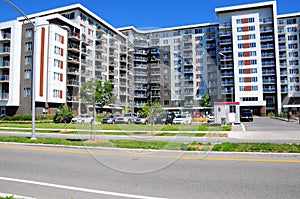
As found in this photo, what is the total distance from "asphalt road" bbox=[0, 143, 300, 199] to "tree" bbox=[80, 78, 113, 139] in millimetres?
1080

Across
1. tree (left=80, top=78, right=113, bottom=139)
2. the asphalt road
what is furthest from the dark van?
tree (left=80, top=78, right=113, bottom=139)

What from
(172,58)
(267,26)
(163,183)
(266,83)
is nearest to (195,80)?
(172,58)

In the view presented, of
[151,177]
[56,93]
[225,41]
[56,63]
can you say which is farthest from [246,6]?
[151,177]

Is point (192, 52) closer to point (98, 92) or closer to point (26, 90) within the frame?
point (98, 92)

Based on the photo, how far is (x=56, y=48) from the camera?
49.8 m

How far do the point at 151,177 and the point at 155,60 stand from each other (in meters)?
3.34

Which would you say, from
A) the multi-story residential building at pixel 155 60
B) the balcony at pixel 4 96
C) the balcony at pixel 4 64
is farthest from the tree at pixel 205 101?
the balcony at pixel 4 64

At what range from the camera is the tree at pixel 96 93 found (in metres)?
5.26

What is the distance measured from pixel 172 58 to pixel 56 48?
50.9 metres

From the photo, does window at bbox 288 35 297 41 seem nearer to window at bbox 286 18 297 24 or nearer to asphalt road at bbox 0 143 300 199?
window at bbox 286 18 297 24

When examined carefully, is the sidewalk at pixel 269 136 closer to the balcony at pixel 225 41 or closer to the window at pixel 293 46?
the balcony at pixel 225 41

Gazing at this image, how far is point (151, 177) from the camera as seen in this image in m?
6.06

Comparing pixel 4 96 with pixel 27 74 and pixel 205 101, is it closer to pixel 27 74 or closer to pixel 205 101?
pixel 27 74

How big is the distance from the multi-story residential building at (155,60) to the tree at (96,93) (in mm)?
132
